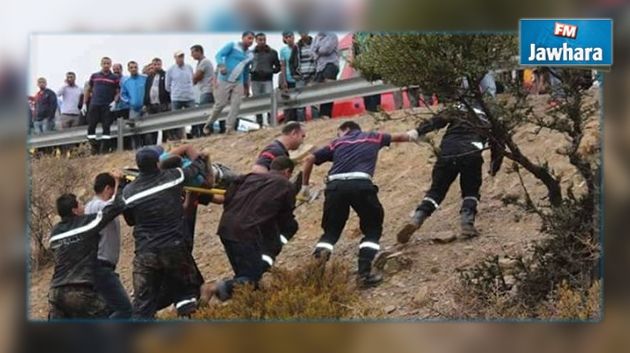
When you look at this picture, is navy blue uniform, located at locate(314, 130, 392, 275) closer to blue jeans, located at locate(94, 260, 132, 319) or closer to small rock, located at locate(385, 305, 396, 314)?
small rock, located at locate(385, 305, 396, 314)

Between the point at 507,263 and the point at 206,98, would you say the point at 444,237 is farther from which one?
the point at 206,98

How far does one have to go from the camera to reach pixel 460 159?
13047 millimetres

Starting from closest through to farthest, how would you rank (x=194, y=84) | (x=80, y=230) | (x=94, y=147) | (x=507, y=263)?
1. (x=507, y=263)
2. (x=80, y=230)
3. (x=194, y=84)
4. (x=94, y=147)

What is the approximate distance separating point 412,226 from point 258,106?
1862 mm

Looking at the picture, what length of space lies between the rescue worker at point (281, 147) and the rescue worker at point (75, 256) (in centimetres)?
135

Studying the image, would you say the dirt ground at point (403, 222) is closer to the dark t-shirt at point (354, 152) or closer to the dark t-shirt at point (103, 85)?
the dark t-shirt at point (354, 152)

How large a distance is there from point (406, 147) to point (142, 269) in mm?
2703

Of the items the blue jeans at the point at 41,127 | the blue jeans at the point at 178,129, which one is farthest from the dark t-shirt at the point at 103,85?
the blue jeans at the point at 178,129

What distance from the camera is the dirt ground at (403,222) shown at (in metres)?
13.0

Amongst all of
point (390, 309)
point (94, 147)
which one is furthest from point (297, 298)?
point (94, 147)

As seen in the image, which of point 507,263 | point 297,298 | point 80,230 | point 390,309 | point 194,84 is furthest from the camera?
point 194,84

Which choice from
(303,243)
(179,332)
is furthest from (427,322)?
(179,332)

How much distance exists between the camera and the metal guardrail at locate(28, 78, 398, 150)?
13281 mm

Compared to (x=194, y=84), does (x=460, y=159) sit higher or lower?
lower
